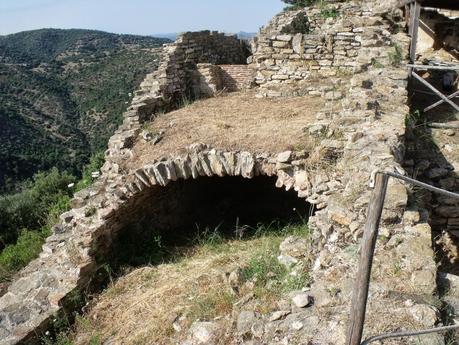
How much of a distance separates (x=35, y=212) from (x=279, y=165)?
1022cm

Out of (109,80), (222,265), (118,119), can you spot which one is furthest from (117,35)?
(222,265)

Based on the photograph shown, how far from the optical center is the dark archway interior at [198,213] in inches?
280

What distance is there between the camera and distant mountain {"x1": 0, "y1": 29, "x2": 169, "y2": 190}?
3191 centimetres

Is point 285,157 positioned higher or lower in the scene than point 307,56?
lower

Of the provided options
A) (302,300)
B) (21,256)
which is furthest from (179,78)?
(302,300)

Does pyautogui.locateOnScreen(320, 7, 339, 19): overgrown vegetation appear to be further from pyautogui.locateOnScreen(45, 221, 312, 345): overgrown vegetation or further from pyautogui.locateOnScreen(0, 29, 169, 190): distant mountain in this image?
pyautogui.locateOnScreen(0, 29, 169, 190): distant mountain

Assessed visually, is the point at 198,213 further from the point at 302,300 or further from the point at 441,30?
the point at 441,30

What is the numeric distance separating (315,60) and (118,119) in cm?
2718

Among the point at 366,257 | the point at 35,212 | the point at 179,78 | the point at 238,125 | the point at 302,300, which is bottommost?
the point at 35,212

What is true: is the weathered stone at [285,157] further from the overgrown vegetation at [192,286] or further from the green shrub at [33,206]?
the green shrub at [33,206]

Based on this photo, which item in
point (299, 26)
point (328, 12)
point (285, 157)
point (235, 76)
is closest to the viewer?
point (285, 157)

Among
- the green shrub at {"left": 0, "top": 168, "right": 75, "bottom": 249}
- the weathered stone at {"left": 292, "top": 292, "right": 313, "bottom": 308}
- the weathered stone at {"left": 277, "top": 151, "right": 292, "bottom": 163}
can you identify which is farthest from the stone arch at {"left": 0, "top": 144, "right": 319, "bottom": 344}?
the green shrub at {"left": 0, "top": 168, "right": 75, "bottom": 249}

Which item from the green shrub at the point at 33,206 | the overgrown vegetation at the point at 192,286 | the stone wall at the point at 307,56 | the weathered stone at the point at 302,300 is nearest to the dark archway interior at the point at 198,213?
the overgrown vegetation at the point at 192,286

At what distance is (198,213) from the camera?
8.90m
